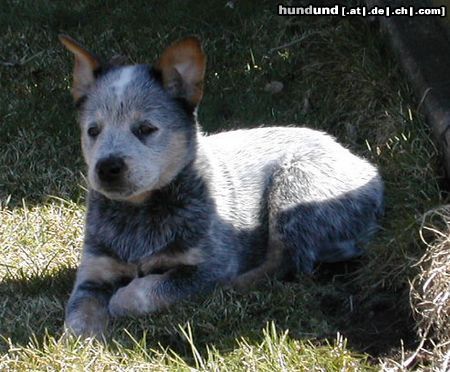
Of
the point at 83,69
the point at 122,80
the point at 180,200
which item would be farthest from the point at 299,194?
the point at 83,69

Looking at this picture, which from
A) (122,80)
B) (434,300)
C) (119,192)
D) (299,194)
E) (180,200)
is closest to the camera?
(434,300)

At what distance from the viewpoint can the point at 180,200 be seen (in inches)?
210

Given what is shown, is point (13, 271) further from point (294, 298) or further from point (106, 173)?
point (294, 298)

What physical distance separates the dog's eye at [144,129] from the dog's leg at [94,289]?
0.65 m

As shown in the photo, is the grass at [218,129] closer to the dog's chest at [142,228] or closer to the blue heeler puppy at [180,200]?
the blue heeler puppy at [180,200]

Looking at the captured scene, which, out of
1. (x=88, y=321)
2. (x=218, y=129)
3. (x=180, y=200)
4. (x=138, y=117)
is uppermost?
(x=138, y=117)

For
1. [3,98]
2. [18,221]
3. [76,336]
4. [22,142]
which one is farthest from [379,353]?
[3,98]

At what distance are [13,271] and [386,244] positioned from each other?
1.95 metres

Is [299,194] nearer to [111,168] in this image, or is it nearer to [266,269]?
[266,269]

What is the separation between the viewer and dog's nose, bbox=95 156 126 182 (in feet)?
16.0

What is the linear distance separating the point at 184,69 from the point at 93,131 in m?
0.53

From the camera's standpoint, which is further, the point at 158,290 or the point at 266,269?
the point at 266,269

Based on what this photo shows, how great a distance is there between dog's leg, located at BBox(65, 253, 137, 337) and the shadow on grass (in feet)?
0.30

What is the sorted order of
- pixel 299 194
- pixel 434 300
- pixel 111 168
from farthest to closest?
pixel 299 194 → pixel 111 168 → pixel 434 300
